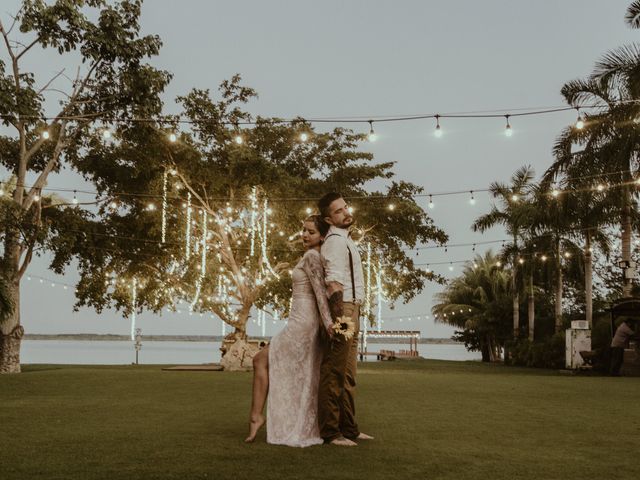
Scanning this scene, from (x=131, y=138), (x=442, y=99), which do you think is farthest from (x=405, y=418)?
(x=442, y=99)

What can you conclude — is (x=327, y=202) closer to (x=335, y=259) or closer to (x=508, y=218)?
(x=335, y=259)

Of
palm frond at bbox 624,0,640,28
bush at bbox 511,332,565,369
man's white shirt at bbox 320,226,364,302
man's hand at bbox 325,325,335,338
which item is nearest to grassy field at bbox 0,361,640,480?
man's hand at bbox 325,325,335,338

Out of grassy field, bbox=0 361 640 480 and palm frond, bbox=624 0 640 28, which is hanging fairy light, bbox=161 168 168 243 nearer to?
grassy field, bbox=0 361 640 480

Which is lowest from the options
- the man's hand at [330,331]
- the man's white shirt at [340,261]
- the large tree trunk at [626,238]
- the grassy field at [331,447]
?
the grassy field at [331,447]

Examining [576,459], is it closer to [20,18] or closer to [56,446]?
[56,446]

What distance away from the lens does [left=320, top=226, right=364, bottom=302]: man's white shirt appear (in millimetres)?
5590

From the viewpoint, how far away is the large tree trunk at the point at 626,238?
2208 cm

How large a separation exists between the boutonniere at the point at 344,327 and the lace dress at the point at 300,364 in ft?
0.43

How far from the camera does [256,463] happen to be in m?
4.62

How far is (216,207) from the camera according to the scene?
23.0m

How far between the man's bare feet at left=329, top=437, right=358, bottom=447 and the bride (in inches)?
4.1

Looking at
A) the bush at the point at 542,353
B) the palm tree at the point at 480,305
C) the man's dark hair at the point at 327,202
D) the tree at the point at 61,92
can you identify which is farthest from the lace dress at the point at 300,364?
the palm tree at the point at 480,305

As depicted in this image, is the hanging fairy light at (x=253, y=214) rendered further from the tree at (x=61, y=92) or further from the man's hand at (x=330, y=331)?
the man's hand at (x=330, y=331)

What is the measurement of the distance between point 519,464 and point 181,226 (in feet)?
61.0
